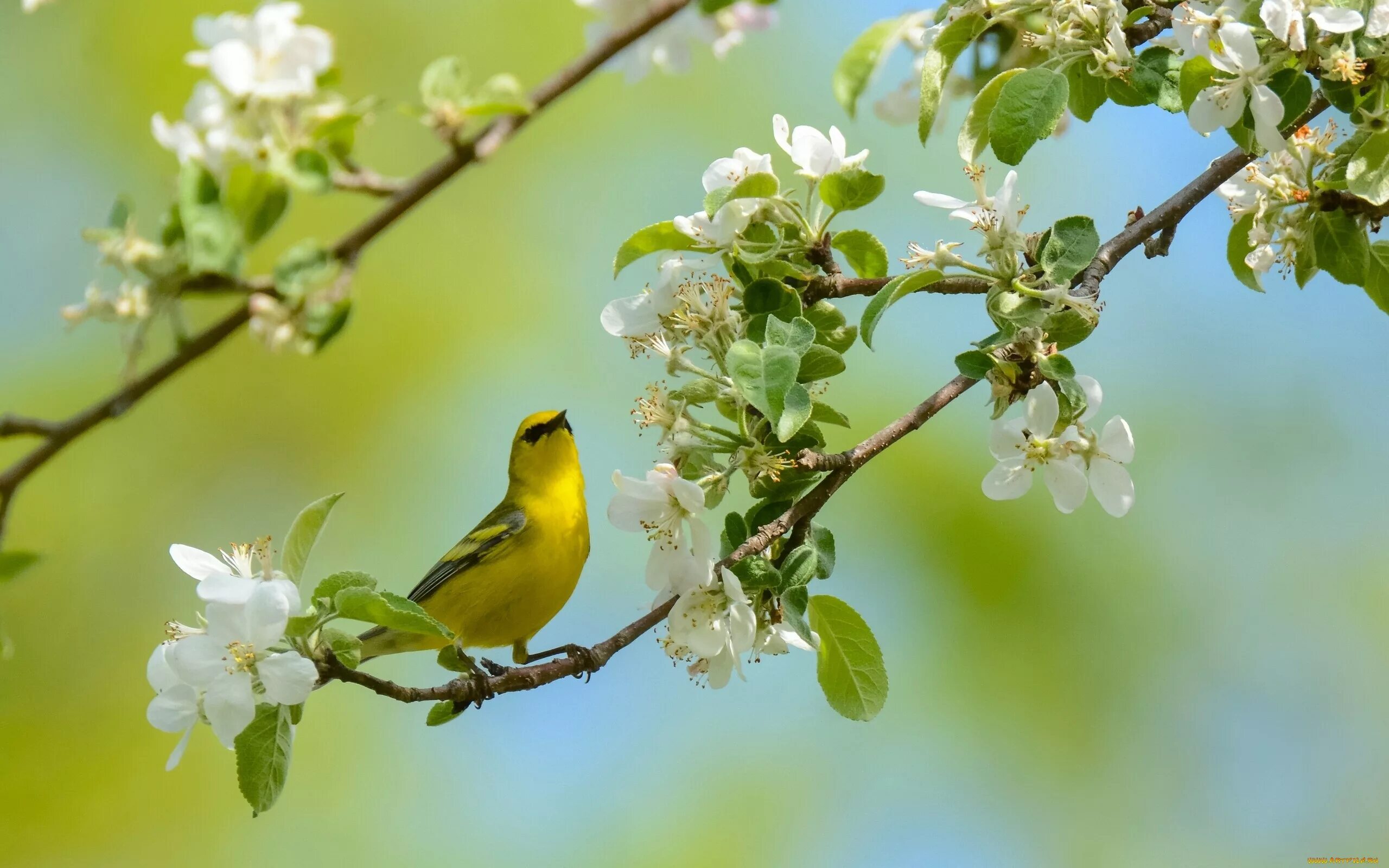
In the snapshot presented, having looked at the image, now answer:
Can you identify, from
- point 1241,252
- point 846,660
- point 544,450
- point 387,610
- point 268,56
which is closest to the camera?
point 387,610

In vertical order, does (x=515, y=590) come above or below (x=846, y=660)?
below

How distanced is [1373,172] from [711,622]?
43.7 inches

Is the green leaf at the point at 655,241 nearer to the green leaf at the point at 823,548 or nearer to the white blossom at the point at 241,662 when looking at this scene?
the green leaf at the point at 823,548

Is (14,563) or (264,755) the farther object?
(14,563)

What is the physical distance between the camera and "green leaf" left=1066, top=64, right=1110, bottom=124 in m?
1.78

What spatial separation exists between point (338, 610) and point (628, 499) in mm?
414

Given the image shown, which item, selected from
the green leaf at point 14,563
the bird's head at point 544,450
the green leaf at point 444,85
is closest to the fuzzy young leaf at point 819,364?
the green leaf at point 444,85

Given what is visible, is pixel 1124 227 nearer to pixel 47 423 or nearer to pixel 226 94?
pixel 226 94

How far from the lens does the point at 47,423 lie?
203 cm

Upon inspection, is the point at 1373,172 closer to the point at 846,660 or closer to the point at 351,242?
the point at 846,660

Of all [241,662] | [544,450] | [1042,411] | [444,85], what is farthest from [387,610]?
[544,450]

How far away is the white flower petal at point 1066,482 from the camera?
5.48 ft

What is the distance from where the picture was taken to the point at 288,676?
1432mm

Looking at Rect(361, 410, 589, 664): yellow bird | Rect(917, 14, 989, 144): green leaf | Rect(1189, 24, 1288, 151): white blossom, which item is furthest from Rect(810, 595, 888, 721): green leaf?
Rect(361, 410, 589, 664): yellow bird
